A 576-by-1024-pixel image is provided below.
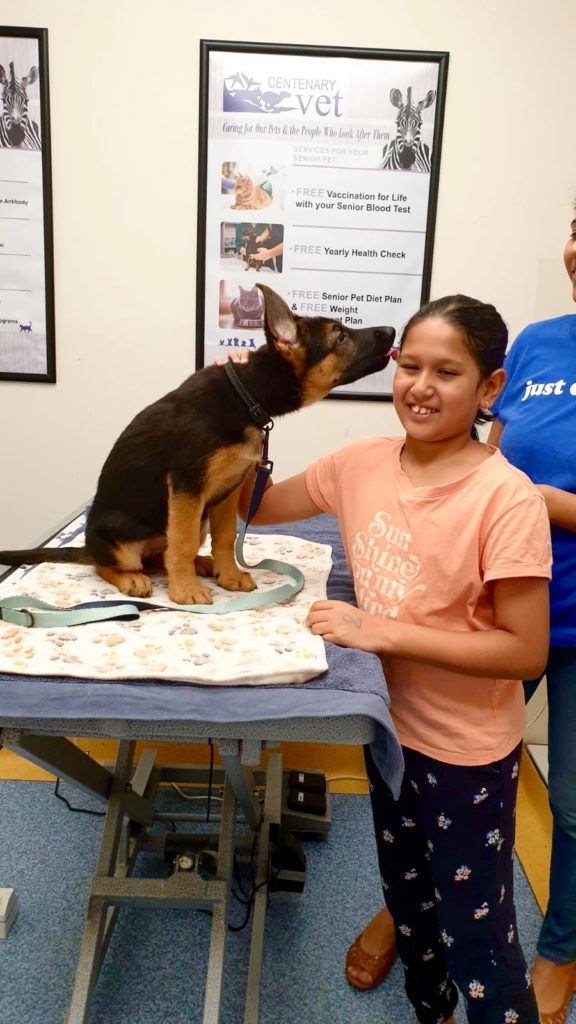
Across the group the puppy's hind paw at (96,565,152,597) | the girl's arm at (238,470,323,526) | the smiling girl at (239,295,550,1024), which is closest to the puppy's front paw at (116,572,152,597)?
the puppy's hind paw at (96,565,152,597)

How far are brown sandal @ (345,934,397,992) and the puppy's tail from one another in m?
1.13

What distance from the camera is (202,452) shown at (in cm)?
116

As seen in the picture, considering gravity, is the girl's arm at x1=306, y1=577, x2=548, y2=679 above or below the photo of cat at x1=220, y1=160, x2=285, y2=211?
below

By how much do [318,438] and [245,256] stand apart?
2.19 ft

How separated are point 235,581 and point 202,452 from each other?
0.96 ft

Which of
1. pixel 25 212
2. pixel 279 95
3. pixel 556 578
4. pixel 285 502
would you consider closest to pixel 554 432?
pixel 556 578

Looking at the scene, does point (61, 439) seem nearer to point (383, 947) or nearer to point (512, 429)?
point (512, 429)

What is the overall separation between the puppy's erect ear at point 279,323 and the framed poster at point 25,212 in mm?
1344

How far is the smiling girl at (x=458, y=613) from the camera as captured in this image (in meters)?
0.96

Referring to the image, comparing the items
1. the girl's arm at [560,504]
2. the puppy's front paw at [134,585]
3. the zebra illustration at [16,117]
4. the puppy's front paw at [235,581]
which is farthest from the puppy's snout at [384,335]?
the zebra illustration at [16,117]

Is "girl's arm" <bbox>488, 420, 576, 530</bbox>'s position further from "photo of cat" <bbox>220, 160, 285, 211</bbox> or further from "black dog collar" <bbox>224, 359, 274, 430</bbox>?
"photo of cat" <bbox>220, 160, 285, 211</bbox>

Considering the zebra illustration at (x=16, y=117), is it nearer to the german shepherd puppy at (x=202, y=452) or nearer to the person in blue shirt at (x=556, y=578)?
the german shepherd puppy at (x=202, y=452)

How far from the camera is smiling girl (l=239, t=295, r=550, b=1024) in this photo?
96cm

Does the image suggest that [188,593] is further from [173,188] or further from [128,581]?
[173,188]
